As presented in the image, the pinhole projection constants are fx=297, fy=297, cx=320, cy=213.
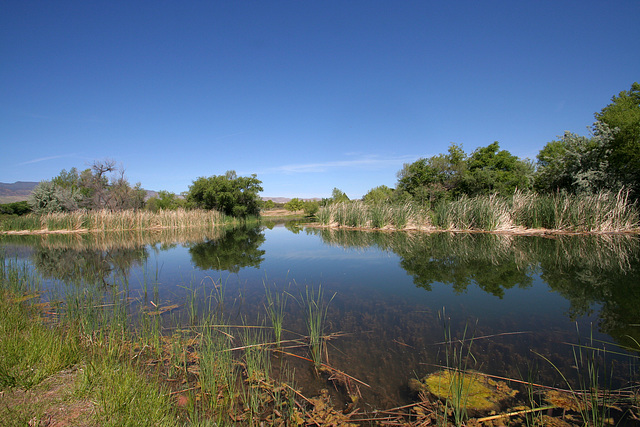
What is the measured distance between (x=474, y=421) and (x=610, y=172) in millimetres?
18626

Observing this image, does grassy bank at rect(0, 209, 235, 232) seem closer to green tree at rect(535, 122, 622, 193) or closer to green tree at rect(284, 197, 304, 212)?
green tree at rect(535, 122, 622, 193)

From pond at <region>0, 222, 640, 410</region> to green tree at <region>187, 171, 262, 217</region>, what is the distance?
845 inches

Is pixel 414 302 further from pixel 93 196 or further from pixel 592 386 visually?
pixel 93 196

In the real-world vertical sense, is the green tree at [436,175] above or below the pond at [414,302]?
above

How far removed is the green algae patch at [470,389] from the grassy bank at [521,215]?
1258 centimetres

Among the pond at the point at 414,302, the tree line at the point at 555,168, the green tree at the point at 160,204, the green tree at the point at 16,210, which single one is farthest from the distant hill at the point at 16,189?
the pond at the point at 414,302

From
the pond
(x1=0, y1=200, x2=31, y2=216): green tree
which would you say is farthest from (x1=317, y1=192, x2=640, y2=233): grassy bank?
(x1=0, y1=200, x2=31, y2=216): green tree

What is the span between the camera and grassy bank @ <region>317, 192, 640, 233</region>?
11367 millimetres

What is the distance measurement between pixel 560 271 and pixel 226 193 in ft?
87.8

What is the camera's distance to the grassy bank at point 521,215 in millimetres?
11367

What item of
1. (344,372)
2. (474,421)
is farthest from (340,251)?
(474,421)

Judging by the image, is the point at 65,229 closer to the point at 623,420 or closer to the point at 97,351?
the point at 97,351

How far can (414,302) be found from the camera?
388 centimetres

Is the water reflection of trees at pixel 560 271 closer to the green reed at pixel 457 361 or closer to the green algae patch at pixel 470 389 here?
the green reed at pixel 457 361
